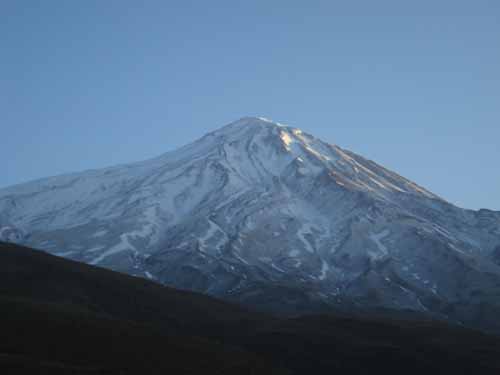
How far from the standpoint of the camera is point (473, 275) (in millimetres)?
169875

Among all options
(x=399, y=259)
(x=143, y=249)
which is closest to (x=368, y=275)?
(x=399, y=259)

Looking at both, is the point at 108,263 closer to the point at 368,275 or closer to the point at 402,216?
the point at 368,275

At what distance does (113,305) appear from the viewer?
10281 cm

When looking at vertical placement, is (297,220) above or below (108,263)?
above

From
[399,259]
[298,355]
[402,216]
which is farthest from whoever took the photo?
[402,216]

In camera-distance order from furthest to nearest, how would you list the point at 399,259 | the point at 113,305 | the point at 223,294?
the point at 399,259
the point at 223,294
the point at 113,305

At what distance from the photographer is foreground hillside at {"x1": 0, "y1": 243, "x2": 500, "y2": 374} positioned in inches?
2474

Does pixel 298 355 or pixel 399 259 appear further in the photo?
pixel 399 259

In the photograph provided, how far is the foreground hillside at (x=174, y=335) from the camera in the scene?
62.8 metres

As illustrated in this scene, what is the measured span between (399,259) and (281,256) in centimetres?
2765

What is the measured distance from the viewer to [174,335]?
78562 millimetres

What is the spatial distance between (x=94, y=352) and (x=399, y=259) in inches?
5016

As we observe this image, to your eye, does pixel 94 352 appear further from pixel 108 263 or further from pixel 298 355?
pixel 108 263

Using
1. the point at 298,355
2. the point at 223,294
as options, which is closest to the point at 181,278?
the point at 223,294
